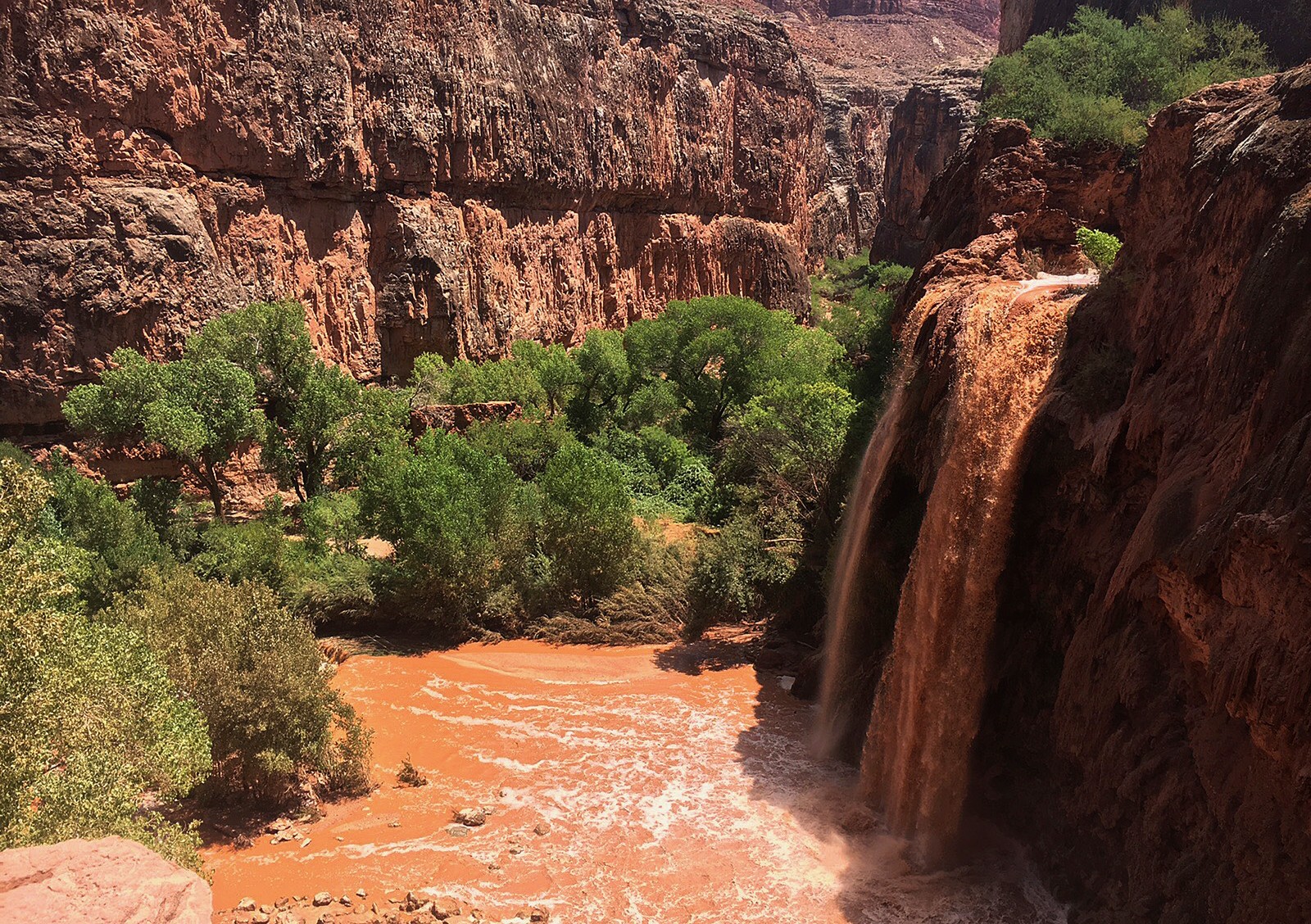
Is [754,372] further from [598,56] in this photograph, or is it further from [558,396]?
[598,56]

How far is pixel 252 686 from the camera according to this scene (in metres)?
12.2

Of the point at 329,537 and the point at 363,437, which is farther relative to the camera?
the point at 363,437

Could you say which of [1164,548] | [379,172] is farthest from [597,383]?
[1164,548]

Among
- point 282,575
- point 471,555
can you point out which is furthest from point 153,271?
point 471,555

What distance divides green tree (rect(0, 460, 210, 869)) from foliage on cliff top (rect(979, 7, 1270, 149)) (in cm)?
1734

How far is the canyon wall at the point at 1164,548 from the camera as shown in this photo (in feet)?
22.0

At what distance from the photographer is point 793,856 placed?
A: 1158cm

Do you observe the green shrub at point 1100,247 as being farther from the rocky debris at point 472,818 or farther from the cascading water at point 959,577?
the rocky debris at point 472,818

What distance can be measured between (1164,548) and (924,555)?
4183 mm

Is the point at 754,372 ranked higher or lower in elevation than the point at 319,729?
higher

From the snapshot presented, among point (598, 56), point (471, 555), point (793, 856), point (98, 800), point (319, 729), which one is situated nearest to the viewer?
point (98, 800)

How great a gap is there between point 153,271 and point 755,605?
20153mm

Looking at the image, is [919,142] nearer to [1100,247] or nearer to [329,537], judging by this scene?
[329,537]

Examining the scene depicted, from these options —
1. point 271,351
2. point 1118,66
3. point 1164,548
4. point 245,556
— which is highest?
point 1118,66
